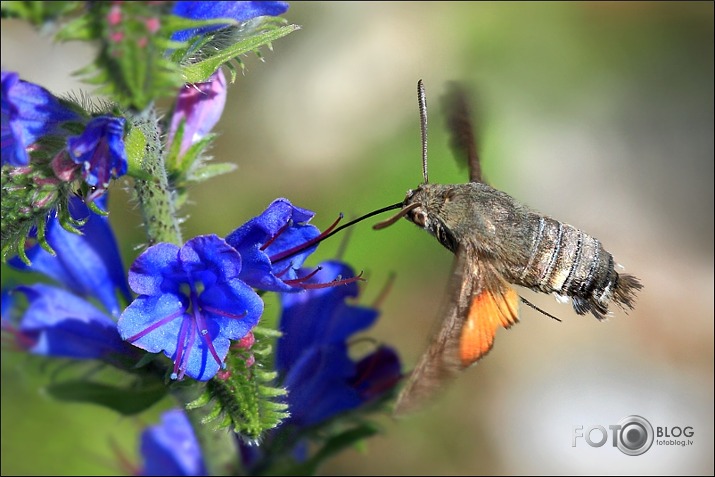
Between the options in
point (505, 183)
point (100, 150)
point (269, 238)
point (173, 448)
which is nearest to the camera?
point (100, 150)

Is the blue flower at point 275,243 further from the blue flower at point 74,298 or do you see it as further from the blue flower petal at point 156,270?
the blue flower at point 74,298

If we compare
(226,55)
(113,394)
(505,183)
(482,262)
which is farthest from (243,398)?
(505,183)

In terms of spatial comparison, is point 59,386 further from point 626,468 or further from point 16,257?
point 626,468

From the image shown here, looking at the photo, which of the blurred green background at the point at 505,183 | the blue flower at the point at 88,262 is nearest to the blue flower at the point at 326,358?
the blue flower at the point at 88,262

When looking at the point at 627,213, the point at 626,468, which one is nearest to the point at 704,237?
the point at 627,213

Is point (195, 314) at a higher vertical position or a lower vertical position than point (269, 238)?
lower

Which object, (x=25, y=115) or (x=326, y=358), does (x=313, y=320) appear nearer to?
(x=326, y=358)

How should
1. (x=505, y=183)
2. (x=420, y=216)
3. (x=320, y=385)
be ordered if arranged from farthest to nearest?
1. (x=505, y=183)
2. (x=320, y=385)
3. (x=420, y=216)
